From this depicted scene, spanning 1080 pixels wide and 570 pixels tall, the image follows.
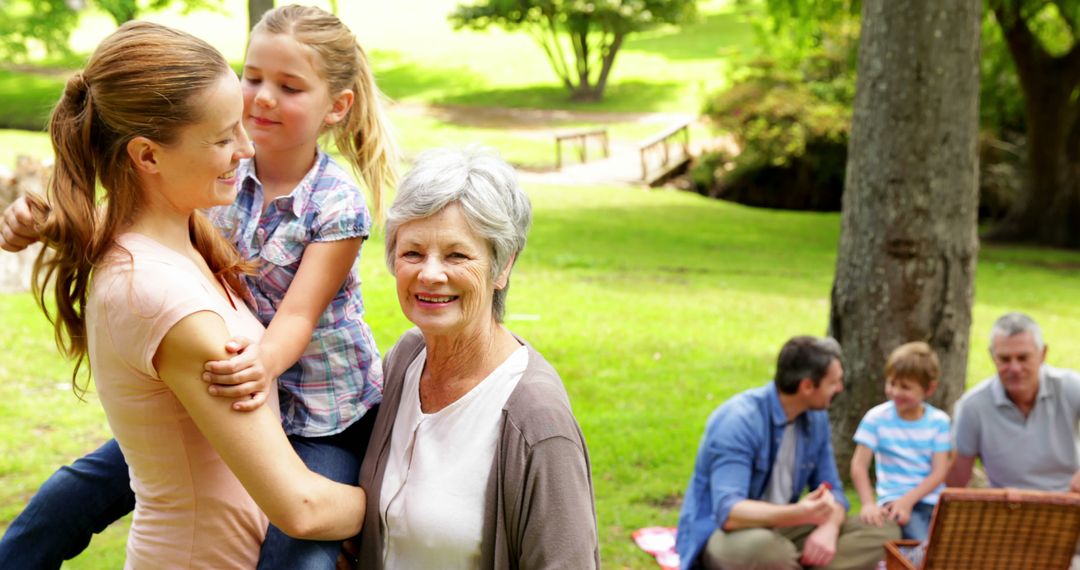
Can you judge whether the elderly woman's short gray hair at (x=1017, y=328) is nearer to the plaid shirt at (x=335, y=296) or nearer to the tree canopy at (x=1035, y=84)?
the plaid shirt at (x=335, y=296)

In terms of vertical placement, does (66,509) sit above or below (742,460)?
above

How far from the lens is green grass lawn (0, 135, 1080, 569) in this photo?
7.40 m

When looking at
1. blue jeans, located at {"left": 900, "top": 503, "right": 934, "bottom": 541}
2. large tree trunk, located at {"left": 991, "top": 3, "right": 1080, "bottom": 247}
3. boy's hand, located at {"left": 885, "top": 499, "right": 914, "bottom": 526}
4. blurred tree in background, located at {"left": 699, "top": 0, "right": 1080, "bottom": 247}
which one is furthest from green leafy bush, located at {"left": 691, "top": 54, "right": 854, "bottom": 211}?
boy's hand, located at {"left": 885, "top": 499, "right": 914, "bottom": 526}

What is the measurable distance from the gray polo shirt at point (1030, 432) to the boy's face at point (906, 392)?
280 millimetres

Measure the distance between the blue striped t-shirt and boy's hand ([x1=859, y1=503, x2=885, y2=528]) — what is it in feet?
0.56

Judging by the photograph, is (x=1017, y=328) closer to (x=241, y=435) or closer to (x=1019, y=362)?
(x=1019, y=362)

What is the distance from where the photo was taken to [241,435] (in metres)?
2.22

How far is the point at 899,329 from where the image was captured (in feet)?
23.4

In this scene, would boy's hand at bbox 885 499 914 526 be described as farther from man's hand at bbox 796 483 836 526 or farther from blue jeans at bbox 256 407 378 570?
blue jeans at bbox 256 407 378 570

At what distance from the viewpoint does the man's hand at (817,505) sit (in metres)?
5.28

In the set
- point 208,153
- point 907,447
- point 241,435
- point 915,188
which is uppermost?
point 208,153

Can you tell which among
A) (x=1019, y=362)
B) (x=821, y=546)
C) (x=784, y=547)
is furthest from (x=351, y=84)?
(x=1019, y=362)

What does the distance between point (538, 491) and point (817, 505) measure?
313cm

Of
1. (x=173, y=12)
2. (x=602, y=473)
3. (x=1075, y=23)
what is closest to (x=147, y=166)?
(x=602, y=473)
